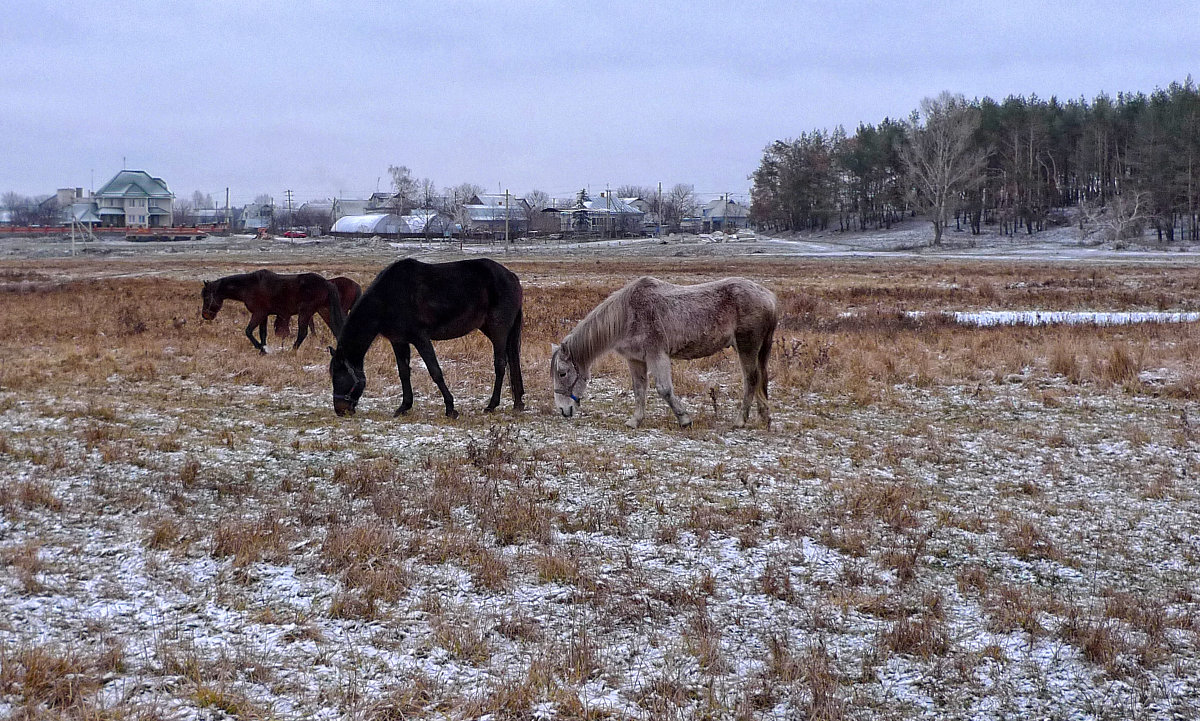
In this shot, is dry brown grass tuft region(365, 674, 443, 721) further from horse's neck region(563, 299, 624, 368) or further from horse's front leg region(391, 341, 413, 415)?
horse's front leg region(391, 341, 413, 415)

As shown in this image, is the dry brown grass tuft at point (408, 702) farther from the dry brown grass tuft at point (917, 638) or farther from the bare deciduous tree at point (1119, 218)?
the bare deciduous tree at point (1119, 218)

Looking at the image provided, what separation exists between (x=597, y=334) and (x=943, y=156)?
69.7 metres

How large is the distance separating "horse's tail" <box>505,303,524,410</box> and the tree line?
66.5 metres

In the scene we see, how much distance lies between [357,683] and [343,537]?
1.98m

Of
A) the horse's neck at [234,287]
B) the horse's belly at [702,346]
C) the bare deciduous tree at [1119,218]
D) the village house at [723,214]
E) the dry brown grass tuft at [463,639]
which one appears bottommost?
the dry brown grass tuft at [463,639]

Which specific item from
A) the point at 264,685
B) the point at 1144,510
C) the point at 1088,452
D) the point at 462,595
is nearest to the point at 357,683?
the point at 264,685

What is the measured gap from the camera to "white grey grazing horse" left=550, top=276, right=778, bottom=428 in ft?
34.1

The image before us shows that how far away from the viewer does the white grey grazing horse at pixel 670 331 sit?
10383mm

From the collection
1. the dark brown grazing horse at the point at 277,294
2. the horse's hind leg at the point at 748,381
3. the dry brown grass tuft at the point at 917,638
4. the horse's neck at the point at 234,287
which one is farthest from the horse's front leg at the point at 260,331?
the dry brown grass tuft at the point at 917,638

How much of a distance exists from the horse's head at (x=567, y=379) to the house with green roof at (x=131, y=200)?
128m

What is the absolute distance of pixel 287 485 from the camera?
784cm

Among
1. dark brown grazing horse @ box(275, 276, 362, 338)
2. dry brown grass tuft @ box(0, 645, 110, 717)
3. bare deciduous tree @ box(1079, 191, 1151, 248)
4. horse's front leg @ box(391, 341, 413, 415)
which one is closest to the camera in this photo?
dry brown grass tuft @ box(0, 645, 110, 717)

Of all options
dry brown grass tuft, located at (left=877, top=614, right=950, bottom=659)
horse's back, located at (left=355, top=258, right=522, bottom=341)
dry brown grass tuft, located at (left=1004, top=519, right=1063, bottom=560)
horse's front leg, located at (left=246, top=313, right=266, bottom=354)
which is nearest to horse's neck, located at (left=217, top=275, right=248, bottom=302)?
horse's front leg, located at (left=246, top=313, right=266, bottom=354)

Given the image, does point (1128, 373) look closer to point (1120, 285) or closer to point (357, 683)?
point (357, 683)
